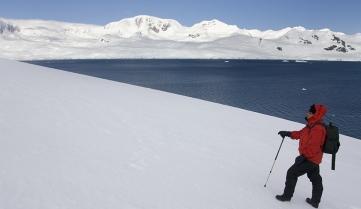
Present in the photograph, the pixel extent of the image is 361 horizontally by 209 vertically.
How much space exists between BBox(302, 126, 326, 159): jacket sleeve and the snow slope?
1.08 metres

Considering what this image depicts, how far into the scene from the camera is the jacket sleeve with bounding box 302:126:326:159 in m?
6.95

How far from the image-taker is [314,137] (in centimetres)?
698

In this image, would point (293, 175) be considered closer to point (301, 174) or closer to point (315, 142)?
point (301, 174)

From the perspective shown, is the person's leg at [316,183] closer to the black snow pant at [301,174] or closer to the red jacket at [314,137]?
the black snow pant at [301,174]

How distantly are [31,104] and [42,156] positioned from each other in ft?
14.5

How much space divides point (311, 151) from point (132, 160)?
11.0 ft

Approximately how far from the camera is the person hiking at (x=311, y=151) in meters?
6.97

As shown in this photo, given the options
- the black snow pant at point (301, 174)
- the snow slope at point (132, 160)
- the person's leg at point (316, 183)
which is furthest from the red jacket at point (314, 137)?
the snow slope at point (132, 160)

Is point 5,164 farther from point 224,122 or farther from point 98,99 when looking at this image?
point 224,122

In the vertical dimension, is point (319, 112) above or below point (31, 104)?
above

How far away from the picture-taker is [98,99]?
14008 millimetres

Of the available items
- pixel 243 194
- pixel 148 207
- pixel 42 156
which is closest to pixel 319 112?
A: pixel 243 194

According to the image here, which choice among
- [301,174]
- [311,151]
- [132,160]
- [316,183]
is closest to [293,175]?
[301,174]

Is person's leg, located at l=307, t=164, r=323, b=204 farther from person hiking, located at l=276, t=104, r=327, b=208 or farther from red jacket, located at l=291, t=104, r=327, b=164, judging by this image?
red jacket, located at l=291, t=104, r=327, b=164
